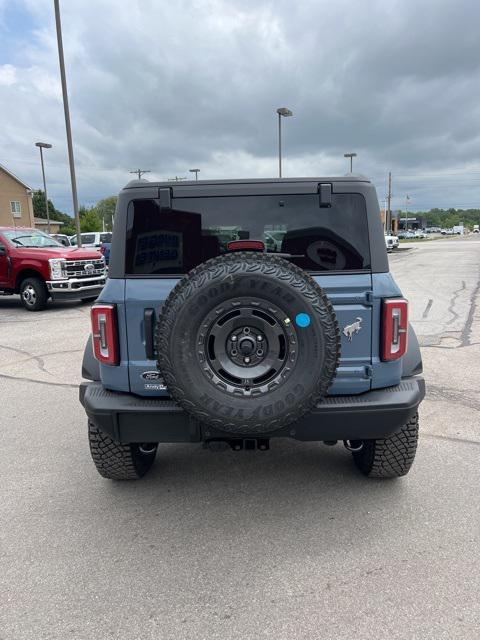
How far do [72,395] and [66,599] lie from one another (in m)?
3.26

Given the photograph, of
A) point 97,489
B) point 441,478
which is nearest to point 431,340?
point 441,478

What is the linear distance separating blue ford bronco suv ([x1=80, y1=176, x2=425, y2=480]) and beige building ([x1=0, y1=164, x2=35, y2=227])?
55962mm

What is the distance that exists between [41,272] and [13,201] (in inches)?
1999

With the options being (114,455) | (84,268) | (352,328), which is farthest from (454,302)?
(114,455)

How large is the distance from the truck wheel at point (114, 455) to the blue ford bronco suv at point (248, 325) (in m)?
0.37

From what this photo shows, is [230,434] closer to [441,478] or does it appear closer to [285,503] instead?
[285,503]

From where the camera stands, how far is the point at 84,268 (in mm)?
11969

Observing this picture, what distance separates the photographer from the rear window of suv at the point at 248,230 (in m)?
2.88

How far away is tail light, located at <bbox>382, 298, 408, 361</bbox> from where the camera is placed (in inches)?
110

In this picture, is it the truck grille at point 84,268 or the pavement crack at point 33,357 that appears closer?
the pavement crack at point 33,357

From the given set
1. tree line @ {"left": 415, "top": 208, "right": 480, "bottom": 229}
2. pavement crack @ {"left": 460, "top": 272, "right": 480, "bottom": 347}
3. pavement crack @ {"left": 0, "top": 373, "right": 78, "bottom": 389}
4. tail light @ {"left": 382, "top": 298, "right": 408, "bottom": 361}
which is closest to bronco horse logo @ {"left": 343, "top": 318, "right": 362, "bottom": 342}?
tail light @ {"left": 382, "top": 298, "right": 408, "bottom": 361}

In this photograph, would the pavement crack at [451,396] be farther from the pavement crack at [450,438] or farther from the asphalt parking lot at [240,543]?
the pavement crack at [450,438]

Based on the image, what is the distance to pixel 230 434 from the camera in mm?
2621

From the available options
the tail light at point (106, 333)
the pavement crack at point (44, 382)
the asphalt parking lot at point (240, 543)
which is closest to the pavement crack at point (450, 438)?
the asphalt parking lot at point (240, 543)
